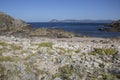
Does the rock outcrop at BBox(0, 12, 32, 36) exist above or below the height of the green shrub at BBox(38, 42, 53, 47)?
below

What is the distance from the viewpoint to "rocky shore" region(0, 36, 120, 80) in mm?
9875

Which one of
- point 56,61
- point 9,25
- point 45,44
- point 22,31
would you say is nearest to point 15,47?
point 45,44

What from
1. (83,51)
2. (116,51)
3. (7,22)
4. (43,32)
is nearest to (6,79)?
(83,51)

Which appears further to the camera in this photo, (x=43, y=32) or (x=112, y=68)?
(x=43, y=32)

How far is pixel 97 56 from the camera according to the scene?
11.5m

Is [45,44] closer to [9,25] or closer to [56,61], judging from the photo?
[56,61]

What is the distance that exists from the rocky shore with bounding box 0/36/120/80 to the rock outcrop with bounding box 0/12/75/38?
30035 mm

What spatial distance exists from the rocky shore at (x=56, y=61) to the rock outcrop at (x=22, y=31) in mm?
30035

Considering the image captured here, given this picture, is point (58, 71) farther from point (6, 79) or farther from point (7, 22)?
point (7, 22)

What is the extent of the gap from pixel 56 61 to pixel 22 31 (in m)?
42.1

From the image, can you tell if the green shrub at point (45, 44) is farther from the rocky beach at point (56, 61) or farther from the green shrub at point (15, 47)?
the green shrub at point (15, 47)

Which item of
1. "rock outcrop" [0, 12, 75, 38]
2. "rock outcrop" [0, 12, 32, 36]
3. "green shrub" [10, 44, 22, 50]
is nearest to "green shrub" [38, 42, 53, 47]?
"green shrub" [10, 44, 22, 50]

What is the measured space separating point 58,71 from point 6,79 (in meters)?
2.47

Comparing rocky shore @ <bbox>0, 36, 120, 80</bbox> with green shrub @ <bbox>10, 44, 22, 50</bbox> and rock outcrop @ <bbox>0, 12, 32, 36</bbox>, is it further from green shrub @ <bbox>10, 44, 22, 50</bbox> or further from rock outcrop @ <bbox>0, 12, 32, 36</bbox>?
rock outcrop @ <bbox>0, 12, 32, 36</bbox>
